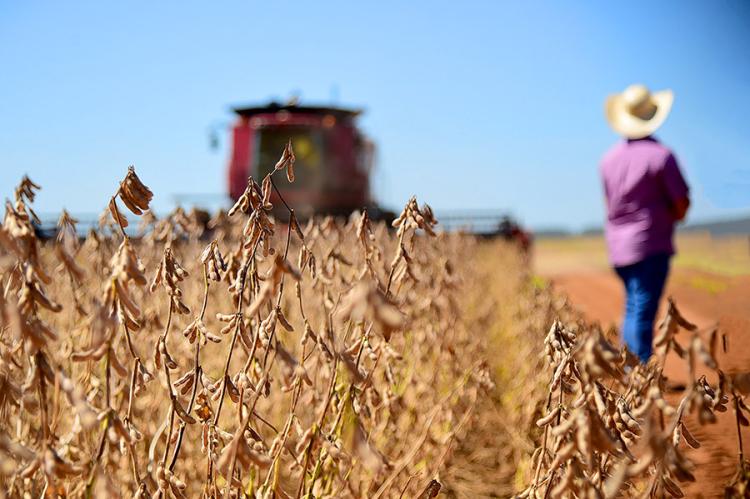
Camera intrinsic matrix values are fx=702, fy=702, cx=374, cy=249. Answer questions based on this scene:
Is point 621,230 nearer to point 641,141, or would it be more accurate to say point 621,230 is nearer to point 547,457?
point 641,141

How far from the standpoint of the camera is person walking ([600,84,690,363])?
4258mm

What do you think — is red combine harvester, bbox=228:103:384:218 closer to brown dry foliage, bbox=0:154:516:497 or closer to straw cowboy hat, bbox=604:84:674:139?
straw cowboy hat, bbox=604:84:674:139

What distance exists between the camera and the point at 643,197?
4.35 meters

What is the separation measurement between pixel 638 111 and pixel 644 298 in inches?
53.9

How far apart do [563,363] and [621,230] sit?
3.50 metres

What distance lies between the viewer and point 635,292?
14.4 feet

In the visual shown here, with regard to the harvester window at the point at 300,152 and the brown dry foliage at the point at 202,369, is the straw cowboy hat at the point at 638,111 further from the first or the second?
the harvester window at the point at 300,152

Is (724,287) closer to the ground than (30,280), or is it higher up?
closer to the ground

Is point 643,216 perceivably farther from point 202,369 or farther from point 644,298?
point 202,369

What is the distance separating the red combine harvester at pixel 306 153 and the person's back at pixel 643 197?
7.90 metres

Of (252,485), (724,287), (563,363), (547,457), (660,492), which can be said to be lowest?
(724,287)

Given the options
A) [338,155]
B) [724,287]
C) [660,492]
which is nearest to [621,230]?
[660,492]

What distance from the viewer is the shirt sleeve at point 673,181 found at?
420cm

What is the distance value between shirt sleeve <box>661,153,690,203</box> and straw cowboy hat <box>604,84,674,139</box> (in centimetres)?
40
